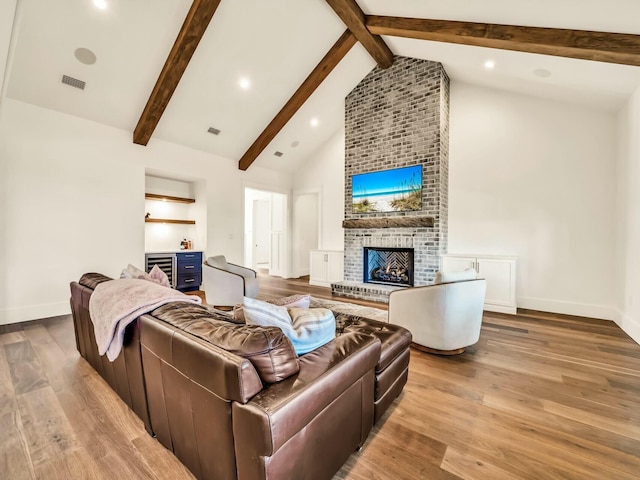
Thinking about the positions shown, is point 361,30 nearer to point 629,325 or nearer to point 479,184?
point 479,184

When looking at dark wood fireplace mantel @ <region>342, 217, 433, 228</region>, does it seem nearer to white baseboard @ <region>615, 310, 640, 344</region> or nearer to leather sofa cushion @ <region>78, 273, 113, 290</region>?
white baseboard @ <region>615, 310, 640, 344</region>

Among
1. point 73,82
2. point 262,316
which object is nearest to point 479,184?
point 262,316

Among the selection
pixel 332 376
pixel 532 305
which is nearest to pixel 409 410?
pixel 332 376

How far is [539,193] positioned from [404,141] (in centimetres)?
226

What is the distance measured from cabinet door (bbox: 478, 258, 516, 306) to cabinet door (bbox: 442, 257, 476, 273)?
0.41 ft

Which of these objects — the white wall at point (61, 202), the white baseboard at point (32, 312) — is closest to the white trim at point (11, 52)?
the white wall at point (61, 202)

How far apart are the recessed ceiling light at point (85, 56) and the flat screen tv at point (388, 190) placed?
4.22 meters

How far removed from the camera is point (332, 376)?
1.22 m

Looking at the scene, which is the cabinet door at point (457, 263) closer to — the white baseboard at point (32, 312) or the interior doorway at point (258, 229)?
the interior doorway at point (258, 229)

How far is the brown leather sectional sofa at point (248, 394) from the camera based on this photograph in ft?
3.31

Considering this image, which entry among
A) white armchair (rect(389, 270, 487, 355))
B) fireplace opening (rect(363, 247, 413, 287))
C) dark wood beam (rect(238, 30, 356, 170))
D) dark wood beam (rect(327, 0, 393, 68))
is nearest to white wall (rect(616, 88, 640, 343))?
white armchair (rect(389, 270, 487, 355))

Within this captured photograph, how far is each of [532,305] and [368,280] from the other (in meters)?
2.63

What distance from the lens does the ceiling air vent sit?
142 inches

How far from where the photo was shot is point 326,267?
6.40 metres
